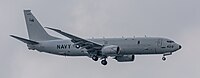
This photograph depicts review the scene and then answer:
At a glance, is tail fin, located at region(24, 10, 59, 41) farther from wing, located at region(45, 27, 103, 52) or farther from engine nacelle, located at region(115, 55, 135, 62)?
engine nacelle, located at region(115, 55, 135, 62)

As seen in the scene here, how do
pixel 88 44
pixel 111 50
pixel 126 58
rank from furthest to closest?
pixel 126 58
pixel 88 44
pixel 111 50

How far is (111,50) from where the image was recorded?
350 feet

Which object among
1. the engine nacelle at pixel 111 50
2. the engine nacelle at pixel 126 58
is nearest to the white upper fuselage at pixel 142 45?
the engine nacelle at pixel 111 50

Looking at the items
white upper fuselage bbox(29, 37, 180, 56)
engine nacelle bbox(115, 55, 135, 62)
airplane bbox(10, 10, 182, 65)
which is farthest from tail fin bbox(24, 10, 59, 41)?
engine nacelle bbox(115, 55, 135, 62)

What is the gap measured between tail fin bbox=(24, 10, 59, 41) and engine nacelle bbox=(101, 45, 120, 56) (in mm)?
14096

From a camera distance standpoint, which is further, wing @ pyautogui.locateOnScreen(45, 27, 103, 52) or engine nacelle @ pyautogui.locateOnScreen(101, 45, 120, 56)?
wing @ pyautogui.locateOnScreen(45, 27, 103, 52)

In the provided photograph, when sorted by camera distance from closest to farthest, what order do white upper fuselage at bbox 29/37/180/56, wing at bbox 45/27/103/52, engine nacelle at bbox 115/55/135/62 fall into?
white upper fuselage at bbox 29/37/180/56 → wing at bbox 45/27/103/52 → engine nacelle at bbox 115/55/135/62

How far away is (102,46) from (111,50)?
2860mm

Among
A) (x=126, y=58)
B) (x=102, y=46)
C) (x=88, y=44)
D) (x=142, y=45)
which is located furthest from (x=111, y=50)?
(x=126, y=58)

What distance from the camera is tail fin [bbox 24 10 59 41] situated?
119306 mm

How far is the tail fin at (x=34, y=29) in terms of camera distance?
119m

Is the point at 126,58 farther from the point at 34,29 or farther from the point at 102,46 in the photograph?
the point at 34,29

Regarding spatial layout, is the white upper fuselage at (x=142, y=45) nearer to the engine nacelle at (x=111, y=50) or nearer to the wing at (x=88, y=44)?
the engine nacelle at (x=111, y=50)

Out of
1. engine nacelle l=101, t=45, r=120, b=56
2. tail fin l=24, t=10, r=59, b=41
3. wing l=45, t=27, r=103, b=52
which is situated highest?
tail fin l=24, t=10, r=59, b=41
